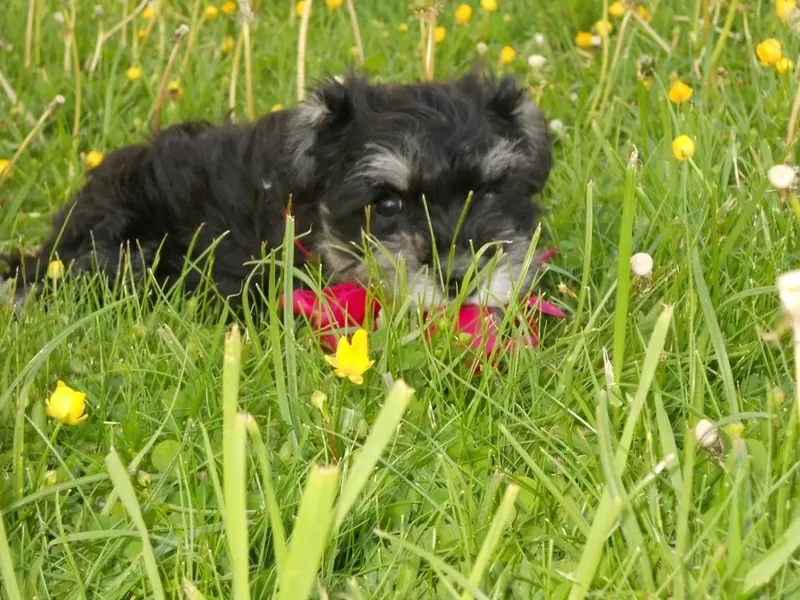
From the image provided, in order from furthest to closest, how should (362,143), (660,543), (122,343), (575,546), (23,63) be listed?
(23,63)
(362,143)
(122,343)
(575,546)
(660,543)

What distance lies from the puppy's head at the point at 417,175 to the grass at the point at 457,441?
23 cm

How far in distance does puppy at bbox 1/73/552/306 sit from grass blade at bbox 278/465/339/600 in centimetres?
111

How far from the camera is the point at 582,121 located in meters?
3.50

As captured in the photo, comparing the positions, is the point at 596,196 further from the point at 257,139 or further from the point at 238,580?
the point at 238,580

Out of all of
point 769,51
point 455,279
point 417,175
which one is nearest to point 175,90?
point 417,175

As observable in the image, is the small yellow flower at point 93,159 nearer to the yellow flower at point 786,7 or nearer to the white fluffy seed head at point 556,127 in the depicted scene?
the white fluffy seed head at point 556,127

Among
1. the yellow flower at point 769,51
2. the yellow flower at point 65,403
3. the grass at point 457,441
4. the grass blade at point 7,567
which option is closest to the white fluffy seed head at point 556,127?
the grass at point 457,441

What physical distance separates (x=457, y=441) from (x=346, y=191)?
913mm

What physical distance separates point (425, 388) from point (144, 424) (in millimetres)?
562

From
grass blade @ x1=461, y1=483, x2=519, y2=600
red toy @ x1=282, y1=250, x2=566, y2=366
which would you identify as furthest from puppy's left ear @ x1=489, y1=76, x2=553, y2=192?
grass blade @ x1=461, y1=483, x2=519, y2=600

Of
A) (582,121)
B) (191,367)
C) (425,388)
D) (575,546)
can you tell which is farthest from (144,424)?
(582,121)

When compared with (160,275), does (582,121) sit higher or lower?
higher

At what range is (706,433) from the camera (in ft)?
4.73

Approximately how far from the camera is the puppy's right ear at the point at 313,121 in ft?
8.32
